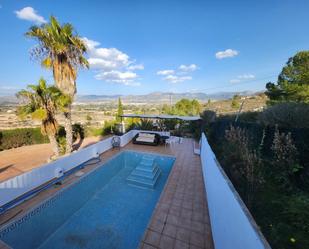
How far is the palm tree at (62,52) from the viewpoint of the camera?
6957mm

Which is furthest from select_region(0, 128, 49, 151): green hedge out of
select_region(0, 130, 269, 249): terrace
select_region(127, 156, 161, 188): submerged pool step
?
select_region(127, 156, 161, 188): submerged pool step

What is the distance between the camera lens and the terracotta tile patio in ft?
10.4

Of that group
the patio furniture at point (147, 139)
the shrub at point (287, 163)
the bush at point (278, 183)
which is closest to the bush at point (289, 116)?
the bush at point (278, 183)

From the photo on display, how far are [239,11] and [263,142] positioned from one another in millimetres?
8931

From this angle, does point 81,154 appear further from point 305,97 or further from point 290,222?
point 305,97

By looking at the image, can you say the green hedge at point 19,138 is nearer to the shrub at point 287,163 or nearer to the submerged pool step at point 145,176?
the submerged pool step at point 145,176

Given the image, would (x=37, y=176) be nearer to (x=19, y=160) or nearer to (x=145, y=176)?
(x=145, y=176)

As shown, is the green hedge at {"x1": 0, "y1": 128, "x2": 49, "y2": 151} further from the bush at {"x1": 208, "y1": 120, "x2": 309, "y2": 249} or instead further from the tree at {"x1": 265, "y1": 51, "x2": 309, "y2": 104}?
the tree at {"x1": 265, "y1": 51, "x2": 309, "y2": 104}

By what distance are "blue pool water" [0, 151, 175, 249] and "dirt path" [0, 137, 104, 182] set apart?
3378mm

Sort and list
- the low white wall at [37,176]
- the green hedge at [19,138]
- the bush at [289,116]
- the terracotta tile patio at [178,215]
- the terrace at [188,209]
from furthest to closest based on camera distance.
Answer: the green hedge at [19,138], the bush at [289,116], the low white wall at [37,176], the terracotta tile patio at [178,215], the terrace at [188,209]

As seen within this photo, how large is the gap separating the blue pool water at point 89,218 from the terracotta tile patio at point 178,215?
38cm

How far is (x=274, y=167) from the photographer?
4.03m

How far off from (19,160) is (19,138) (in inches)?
148

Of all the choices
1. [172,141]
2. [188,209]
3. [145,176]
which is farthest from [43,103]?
[172,141]
